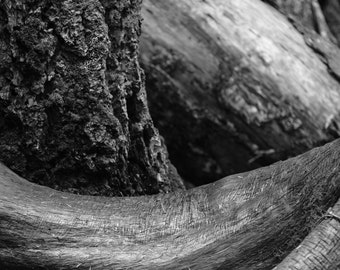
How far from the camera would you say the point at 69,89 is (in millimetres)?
2658

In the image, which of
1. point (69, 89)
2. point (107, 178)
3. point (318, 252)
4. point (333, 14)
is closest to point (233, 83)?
point (107, 178)

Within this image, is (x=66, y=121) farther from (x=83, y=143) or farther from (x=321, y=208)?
(x=321, y=208)

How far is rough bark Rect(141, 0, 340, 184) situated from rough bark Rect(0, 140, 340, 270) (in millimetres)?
1701

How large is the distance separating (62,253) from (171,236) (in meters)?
0.37

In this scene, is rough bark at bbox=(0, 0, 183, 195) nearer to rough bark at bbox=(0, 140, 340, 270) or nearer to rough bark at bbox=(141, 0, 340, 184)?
rough bark at bbox=(0, 140, 340, 270)

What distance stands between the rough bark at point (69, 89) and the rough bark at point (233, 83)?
1275mm

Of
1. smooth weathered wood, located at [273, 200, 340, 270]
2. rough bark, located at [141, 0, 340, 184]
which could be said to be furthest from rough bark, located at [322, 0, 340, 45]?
smooth weathered wood, located at [273, 200, 340, 270]

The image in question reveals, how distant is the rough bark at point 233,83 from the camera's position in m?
4.16

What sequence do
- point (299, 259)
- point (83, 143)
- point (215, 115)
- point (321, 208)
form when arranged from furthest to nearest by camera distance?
point (215, 115) → point (83, 143) → point (321, 208) → point (299, 259)

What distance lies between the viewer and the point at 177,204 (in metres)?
2.56

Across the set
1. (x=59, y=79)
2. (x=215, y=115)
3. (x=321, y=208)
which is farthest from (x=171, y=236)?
(x=215, y=115)

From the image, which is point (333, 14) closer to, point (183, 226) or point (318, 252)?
point (183, 226)

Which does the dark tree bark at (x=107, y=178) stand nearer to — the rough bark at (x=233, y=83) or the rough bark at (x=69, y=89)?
the rough bark at (x=69, y=89)

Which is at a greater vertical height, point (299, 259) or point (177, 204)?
point (299, 259)
